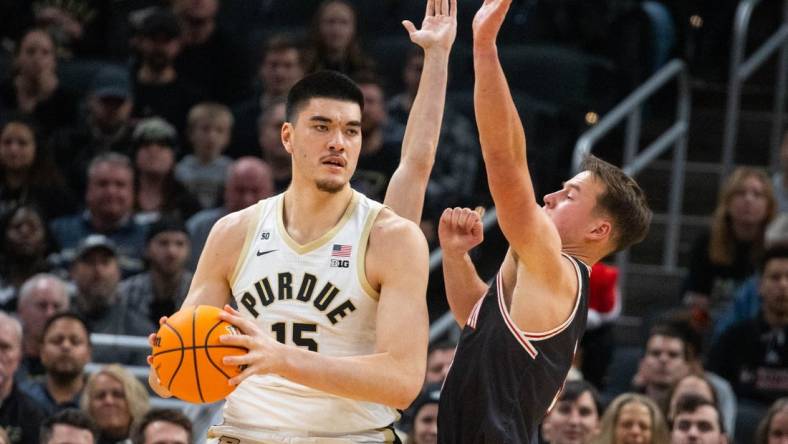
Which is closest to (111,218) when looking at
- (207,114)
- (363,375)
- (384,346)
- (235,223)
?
(207,114)

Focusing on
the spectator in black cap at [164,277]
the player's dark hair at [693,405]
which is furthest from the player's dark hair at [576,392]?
the spectator in black cap at [164,277]

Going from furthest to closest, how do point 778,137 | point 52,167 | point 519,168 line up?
point 778,137, point 52,167, point 519,168

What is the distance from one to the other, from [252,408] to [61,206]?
6336mm

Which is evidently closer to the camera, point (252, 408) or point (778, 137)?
point (252, 408)

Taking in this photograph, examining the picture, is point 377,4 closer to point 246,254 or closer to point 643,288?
point 643,288

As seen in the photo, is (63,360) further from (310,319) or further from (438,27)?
(310,319)

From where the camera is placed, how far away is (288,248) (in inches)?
218

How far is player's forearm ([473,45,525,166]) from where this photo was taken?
17.2 ft

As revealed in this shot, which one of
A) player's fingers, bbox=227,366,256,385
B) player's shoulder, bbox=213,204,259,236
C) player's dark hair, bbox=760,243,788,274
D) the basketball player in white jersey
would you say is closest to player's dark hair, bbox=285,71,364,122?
the basketball player in white jersey

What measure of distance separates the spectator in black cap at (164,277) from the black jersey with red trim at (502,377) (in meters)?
4.77

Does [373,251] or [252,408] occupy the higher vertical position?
[373,251]

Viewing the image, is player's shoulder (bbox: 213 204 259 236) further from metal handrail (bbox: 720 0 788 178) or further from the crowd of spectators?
metal handrail (bbox: 720 0 788 178)

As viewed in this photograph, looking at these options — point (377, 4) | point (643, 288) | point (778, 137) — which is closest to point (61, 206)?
point (377, 4)

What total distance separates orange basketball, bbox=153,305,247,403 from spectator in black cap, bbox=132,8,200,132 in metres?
7.20
